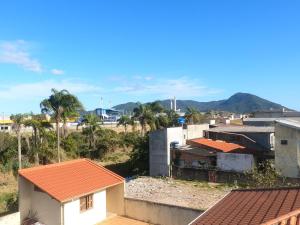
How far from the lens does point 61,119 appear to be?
144ft

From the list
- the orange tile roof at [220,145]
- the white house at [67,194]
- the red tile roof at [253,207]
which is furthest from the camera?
the orange tile roof at [220,145]

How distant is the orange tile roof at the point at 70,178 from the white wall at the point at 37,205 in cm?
57

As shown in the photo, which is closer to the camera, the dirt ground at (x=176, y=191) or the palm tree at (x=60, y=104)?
the dirt ground at (x=176, y=191)

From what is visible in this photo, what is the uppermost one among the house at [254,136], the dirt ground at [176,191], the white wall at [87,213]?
the house at [254,136]

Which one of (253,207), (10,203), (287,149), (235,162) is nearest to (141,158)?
(235,162)

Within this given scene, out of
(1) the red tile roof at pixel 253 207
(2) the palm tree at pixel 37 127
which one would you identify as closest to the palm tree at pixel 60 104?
(2) the palm tree at pixel 37 127

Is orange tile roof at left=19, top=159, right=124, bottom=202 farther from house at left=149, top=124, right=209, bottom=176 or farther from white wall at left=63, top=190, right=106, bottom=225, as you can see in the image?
house at left=149, top=124, right=209, bottom=176

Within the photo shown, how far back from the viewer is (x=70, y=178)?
66.1ft

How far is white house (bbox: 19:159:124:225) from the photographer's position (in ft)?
60.4

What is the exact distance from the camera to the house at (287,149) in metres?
30.7

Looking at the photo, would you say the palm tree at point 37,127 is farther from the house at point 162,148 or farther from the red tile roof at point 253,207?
the red tile roof at point 253,207

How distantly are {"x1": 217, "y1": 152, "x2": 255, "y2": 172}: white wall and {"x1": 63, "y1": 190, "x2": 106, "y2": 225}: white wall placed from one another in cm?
1554

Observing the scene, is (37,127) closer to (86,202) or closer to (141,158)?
(141,158)

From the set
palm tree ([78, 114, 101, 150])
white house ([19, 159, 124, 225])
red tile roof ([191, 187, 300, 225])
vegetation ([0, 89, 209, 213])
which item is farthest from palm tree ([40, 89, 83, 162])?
red tile roof ([191, 187, 300, 225])
